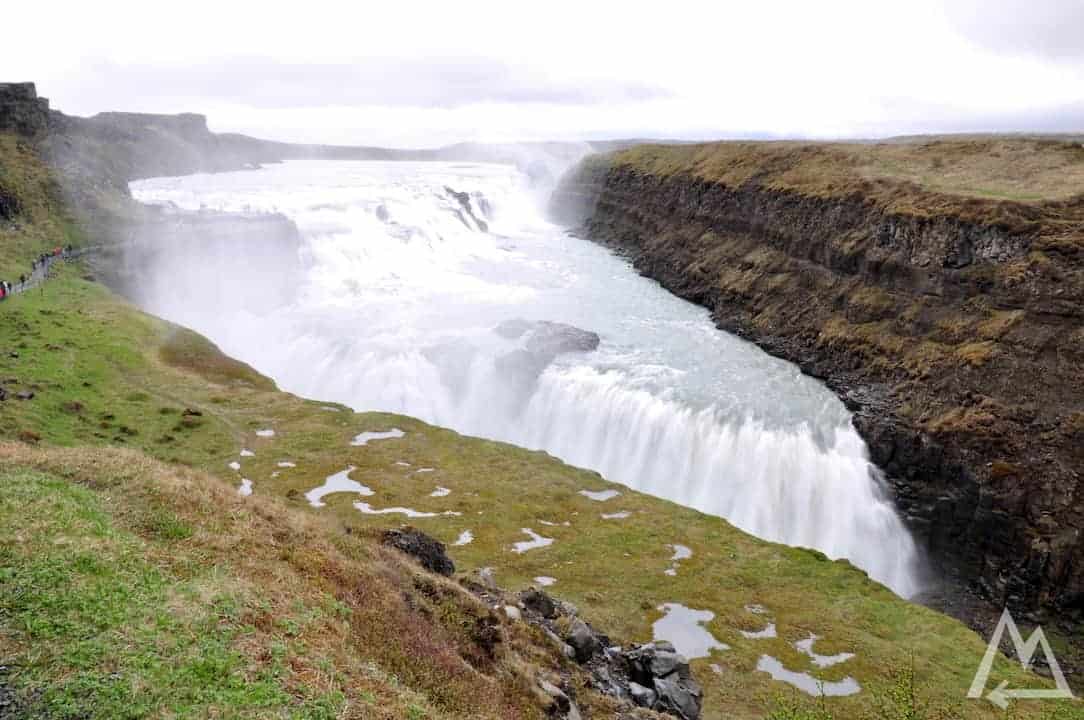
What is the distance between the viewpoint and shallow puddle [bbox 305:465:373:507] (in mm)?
36656

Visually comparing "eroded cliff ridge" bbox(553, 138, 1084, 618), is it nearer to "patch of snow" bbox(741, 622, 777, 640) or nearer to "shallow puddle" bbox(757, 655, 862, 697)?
"patch of snow" bbox(741, 622, 777, 640)

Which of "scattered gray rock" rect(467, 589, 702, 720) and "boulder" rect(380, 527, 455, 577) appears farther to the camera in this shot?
"boulder" rect(380, 527, 455, 577)

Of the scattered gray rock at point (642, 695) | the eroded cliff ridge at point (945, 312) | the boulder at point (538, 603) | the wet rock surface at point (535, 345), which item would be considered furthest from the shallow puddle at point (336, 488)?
the eroded cliff ridge at point (945, 312)

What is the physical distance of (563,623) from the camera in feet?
73.6

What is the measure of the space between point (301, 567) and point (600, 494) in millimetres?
26437

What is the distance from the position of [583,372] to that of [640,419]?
802 centimetres

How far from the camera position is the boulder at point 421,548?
22.0 m

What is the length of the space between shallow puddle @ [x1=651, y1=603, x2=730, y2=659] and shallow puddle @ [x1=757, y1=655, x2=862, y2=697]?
68.5 inches

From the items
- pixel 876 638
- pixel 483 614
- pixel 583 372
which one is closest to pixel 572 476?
pixel 583 372

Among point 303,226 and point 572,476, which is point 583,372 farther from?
point 303,226

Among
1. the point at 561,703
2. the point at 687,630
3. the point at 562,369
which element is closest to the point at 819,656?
the point at 687,630

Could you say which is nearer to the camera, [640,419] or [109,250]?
[640,419]

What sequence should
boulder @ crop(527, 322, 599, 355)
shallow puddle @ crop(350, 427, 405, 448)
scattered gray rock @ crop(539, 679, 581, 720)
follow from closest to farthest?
scattered gray rock @ crop(539, 679, 581, 720) → shallow puddle @ crop(350, 427, 405, 448) → boulder @ crop(527, 322, 599, 355)

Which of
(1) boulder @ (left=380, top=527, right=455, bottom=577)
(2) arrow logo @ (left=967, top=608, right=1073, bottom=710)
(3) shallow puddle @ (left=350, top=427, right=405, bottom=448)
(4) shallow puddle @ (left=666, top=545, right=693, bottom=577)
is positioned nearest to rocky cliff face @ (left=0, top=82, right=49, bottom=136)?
(3) shallow puddle @ (left=350, top=427, right=405, bottom=448)
